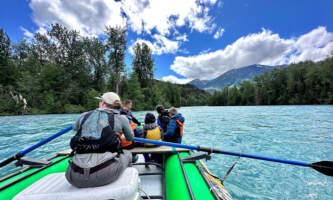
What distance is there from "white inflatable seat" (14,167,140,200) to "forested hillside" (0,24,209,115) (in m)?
23.9

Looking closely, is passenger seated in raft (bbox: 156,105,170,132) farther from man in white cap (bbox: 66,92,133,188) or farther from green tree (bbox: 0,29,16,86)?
green tree (bbox: 0,29,16,86)

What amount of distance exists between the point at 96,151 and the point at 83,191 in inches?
13.2

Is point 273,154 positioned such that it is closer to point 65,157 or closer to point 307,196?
point 307,196

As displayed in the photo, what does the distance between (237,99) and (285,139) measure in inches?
2395

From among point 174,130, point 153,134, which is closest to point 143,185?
point 153,134

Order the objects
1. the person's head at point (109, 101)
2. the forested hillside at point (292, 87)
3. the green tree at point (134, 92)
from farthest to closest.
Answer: the forested hillside at point (292, 87) < the green tree at point (134, 92) < the person's head at point (109, 101)

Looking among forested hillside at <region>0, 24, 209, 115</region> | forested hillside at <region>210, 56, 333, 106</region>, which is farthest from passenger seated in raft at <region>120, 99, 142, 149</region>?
forested hillside at <region>210, 56, 333, 106</region>

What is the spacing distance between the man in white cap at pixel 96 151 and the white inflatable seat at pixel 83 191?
0.24 ft

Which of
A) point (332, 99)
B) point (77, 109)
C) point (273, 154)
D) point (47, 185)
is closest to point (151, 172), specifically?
point (47, 185)

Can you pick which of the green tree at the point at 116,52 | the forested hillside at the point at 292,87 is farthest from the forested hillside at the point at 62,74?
the forested hillside at the point at 292,87

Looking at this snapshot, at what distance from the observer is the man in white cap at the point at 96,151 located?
1211mm

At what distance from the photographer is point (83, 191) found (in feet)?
3.75

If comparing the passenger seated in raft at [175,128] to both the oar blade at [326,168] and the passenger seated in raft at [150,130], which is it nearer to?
the passenger seated in raft at [150,130]

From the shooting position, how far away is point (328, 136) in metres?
6.55
